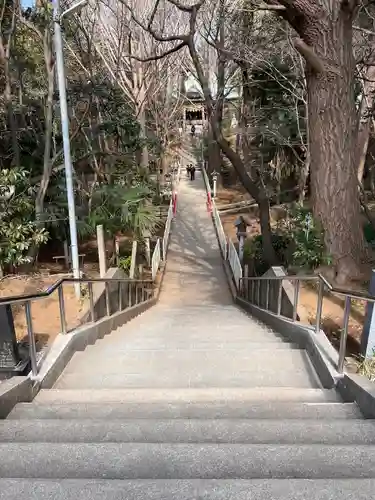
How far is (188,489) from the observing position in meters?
1.68

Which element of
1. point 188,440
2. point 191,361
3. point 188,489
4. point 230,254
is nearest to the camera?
point 188,489

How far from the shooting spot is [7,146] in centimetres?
1121

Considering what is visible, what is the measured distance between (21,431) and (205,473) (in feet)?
3.70

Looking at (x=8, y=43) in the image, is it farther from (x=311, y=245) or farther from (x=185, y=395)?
(x=185, y=395)

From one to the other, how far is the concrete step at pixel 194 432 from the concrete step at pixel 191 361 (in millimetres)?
1444

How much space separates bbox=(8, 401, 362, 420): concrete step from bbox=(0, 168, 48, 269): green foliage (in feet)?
19.8

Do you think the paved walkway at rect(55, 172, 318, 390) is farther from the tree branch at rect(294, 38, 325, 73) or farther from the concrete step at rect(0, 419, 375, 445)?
the tree branch at rect(294, 38, 325, 73)

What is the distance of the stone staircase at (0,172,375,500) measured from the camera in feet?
5.59

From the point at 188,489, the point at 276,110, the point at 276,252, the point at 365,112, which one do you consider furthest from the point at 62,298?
the point at 276,110

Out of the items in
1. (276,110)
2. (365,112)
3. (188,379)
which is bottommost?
(188,379)

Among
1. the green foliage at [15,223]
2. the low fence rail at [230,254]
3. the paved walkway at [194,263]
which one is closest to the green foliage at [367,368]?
the green foliage at [15,223]

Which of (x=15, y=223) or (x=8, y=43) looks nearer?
(x=15, y=223)

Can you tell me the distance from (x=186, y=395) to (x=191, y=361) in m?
1.09

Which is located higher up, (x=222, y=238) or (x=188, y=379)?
(x=188, y=379)
